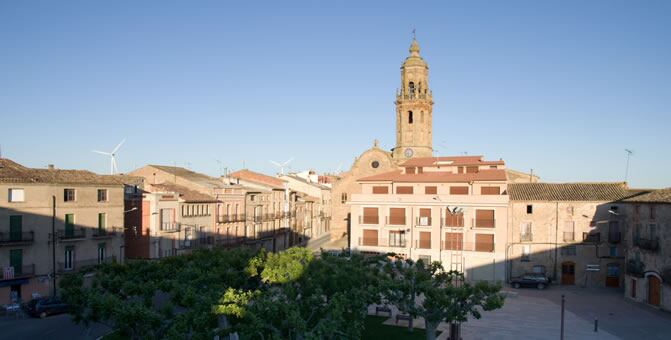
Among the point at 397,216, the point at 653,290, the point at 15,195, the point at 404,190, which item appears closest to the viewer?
the point at 15,195

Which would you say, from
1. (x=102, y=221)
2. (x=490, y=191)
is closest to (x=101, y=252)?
(x=102, y=221)

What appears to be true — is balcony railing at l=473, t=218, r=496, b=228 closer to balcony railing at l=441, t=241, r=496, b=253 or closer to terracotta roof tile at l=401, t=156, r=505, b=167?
balcony railing at l=441, t=241, r=496, b=253

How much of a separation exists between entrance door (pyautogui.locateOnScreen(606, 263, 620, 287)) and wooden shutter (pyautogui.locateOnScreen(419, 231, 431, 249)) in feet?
51.8

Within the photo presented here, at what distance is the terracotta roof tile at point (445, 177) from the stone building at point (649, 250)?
12.8 metres

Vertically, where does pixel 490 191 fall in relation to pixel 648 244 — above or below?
above

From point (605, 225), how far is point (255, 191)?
123ft

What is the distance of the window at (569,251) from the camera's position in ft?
173

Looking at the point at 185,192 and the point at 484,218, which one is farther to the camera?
the point at 185,192

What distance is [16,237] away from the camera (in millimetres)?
40406

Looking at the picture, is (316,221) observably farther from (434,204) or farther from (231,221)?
(434,204)

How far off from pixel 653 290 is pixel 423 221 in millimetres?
20467

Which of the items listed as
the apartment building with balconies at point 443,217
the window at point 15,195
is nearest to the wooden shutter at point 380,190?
the apartment building with balconies at point 443,217

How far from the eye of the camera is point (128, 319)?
2414cm

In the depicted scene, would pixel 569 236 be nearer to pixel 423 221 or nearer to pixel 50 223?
pixel 423 221
